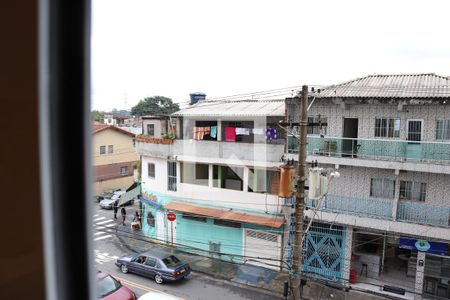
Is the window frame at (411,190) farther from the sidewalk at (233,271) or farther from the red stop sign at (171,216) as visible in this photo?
the red stop sign at (171,216)

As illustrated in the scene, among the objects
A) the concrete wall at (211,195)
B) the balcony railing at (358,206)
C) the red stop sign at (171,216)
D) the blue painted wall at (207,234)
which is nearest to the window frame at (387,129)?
the balcony railing at (358,206)

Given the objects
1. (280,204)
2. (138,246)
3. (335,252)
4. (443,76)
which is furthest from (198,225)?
(443,76)

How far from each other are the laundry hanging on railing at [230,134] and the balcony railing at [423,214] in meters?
3.53

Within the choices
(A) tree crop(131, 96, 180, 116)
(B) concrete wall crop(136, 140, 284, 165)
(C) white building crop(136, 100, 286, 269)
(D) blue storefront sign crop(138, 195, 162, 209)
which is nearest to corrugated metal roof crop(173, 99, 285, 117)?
(C) white building crop(136, 100, 286, 269)

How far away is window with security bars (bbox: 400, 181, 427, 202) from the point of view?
627cm

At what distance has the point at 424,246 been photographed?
20.2 ft

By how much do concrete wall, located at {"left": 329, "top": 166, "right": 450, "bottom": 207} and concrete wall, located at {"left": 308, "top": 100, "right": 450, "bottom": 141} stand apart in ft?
2.09

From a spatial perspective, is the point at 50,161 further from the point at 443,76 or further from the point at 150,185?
the point at 150,185

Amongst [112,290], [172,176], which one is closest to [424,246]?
[112,290]

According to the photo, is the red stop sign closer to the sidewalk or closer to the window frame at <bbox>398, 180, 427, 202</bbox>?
the sidewalk

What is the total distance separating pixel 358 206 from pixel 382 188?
54 centimetres

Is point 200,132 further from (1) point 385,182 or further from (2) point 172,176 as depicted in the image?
(1) point 385,182

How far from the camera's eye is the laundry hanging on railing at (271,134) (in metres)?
7.35

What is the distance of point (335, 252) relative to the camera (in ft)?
22.5
